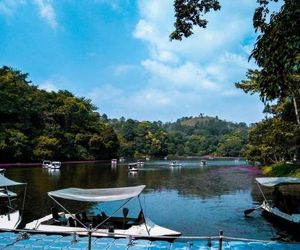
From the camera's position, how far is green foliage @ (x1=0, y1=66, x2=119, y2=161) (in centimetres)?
10634

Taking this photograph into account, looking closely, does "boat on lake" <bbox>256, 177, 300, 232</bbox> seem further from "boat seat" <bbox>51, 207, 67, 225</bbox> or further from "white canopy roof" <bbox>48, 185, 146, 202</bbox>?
"boat seat" <bbox>51, 207, 67, 225</bbox>

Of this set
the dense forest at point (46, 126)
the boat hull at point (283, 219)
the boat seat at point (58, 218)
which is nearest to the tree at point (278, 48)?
the boat hull at point (283, 219)

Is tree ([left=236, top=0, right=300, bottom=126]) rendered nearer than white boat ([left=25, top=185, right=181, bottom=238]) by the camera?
Yes

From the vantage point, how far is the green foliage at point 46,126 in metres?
106

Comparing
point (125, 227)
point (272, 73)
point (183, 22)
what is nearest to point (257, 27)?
point (272, 73)

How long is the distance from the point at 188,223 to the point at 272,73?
16533 millimetres

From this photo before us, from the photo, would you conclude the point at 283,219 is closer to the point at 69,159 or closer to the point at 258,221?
the point at 258,221

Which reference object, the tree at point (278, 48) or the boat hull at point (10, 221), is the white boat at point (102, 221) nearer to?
the boat hull at point (10, 221)

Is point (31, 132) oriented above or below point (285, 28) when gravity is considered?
above

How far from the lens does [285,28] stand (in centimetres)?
1233

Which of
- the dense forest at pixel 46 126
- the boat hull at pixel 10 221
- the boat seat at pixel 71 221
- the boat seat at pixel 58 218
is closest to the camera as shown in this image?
A: the boat seat at pixel 71 221

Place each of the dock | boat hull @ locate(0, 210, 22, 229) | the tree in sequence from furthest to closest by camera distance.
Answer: boat hull @ locate(0, 210, 22, 229), the dock, the tree

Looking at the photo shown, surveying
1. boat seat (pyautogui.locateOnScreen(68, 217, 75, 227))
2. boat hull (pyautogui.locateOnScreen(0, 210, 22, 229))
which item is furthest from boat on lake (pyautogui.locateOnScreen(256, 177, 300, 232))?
boat hull (pyautogui.locateOnScreen(0, 210, 22, 229))

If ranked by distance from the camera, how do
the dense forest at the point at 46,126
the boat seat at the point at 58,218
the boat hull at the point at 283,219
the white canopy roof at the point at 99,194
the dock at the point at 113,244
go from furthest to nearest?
the dense forest at the point at 46,126 < the boat hull at the point at 283,219 < the boat seat at the point at 58,218 < the white canopy roof at the point at 99,194 < the dock at the point at 113,244
